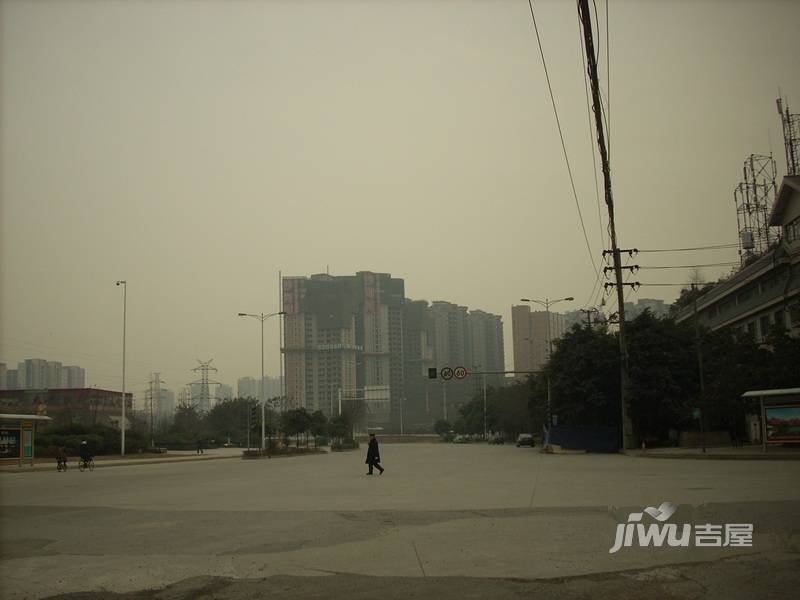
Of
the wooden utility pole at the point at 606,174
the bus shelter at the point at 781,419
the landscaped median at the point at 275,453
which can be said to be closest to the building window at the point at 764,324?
the wooden utility pole at the point at 606,174

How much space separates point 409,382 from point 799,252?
109392 millimetres

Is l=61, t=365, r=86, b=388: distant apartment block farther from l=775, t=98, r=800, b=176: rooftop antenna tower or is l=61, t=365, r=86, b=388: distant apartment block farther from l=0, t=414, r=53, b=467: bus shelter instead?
l=775, t=98, r=800, b=176: rooftop antenna tower

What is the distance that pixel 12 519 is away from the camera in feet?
47.9

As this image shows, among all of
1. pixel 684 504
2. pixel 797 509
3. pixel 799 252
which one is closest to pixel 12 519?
pixel 684 504

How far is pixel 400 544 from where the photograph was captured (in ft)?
34.3

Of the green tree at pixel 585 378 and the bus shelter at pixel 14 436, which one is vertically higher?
the green tree at pixel 585 378

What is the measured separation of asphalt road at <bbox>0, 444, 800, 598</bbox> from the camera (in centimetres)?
795

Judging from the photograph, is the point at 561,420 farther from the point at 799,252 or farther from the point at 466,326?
the point at 466,326

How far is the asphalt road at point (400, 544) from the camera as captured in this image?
7945mm

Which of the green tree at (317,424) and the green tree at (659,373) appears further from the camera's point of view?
the green tree at (317,424)

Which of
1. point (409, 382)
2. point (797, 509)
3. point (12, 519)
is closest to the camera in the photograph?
point (797, 509)

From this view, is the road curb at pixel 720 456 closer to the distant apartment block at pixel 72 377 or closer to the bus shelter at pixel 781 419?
the bus shelter at pixel 781 419

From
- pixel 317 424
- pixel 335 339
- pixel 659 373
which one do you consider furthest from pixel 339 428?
pixel 335 339

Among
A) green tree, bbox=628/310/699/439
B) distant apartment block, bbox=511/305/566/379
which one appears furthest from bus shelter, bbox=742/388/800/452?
distant apartment block, bbox=511/305/566/379
